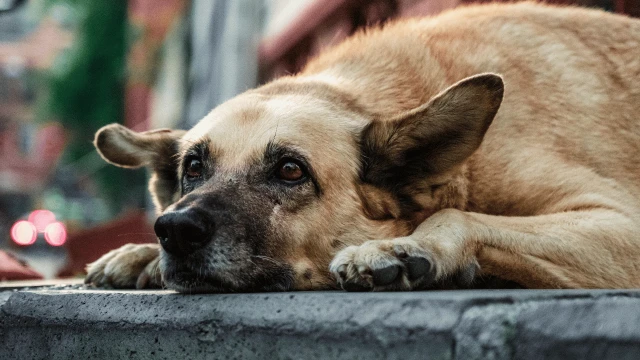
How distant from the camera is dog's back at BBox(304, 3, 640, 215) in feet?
10.1

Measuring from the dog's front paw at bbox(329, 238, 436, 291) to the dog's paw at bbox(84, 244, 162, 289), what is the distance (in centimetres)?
109

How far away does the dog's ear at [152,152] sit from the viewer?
141 inches

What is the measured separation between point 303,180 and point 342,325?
1.10 meters

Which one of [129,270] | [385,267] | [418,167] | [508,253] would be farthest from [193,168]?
[508,253]

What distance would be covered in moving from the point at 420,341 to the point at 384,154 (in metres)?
1.39

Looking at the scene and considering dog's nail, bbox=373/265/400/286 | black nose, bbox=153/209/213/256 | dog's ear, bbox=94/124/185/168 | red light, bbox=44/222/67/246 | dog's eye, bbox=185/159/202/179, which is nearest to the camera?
dog's nail, bbox=373/265/400/286

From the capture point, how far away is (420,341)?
5.77 feet

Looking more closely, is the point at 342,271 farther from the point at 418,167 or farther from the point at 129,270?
the point at 129,270

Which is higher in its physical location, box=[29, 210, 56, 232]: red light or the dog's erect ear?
the dog's erect ear

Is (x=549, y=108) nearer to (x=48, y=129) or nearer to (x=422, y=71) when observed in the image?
(x=422, y=71)

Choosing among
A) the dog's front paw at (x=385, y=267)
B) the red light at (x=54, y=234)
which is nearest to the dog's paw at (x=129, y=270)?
the dog's front paw at (x=385, y=267)

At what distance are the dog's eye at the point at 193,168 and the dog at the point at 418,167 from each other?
12 millimetres

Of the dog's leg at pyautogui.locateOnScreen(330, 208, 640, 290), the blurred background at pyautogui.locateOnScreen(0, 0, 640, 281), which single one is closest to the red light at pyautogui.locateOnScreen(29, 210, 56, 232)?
the blurred background at pyautogui.locateOnScreen(0, 0, 640, 281)

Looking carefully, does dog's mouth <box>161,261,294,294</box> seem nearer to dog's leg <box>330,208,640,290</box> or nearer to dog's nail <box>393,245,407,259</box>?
dog's leg <box>330,208,640,290</box>
